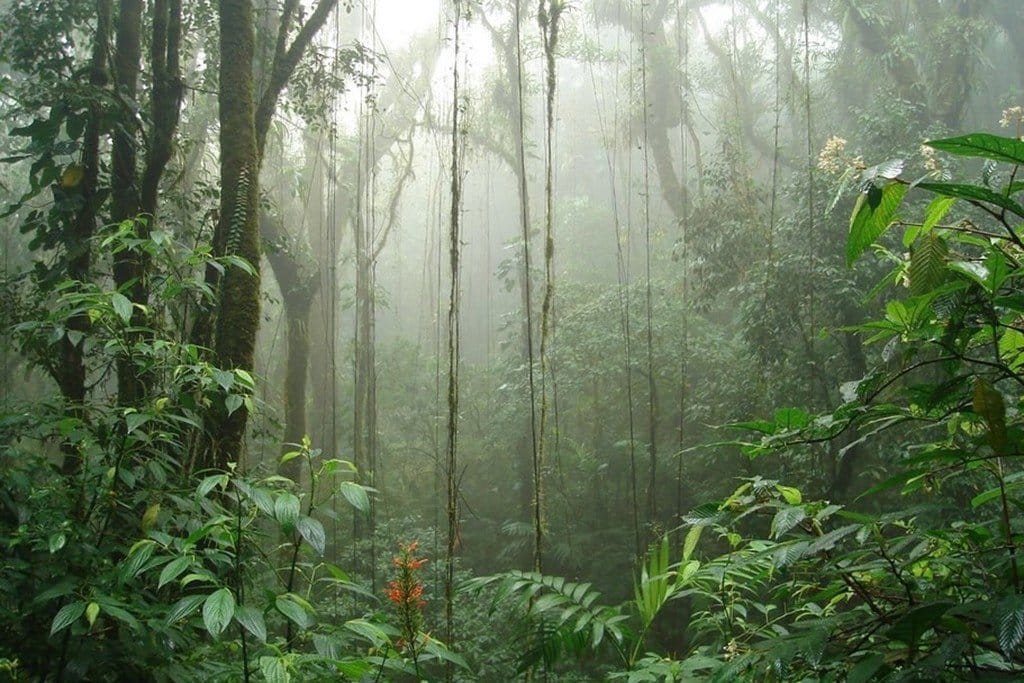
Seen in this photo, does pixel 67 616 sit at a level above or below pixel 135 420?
below

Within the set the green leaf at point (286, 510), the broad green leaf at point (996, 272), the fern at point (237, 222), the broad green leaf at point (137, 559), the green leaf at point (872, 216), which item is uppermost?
the fern at point (237, 222)

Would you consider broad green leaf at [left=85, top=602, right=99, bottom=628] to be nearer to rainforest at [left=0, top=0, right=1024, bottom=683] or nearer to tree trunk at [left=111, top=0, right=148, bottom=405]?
rainforest at [left=0, top=0, right=1024, bottom=683]

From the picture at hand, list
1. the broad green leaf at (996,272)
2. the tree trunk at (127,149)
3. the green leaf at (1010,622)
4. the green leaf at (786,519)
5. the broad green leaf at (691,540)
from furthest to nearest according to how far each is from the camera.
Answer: the tree trunk at (127,149) < the broad green leaf at (691,540) < the green leaf at (786,519) < the broad green leaf at (996,272) < the green leaf at (1010,622)

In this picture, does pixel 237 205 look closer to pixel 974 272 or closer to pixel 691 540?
pixel 691 540

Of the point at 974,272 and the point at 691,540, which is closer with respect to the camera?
the point at 974,272

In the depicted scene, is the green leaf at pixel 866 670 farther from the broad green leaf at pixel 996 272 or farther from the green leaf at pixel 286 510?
the green leaf at pixel 286 510

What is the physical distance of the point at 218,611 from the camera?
3.06ft

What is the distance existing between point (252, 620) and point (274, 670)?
81mm

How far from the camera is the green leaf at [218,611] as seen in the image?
2.97 ft

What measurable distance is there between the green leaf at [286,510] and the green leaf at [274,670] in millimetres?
160

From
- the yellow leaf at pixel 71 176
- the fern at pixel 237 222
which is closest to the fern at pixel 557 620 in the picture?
the fern at pixel 237 222

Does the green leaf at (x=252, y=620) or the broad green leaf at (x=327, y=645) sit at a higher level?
the green leaf at (x=252, y=620)

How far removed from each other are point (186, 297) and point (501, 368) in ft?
21.0

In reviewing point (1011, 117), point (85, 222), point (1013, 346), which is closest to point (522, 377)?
point (1011, 117)
